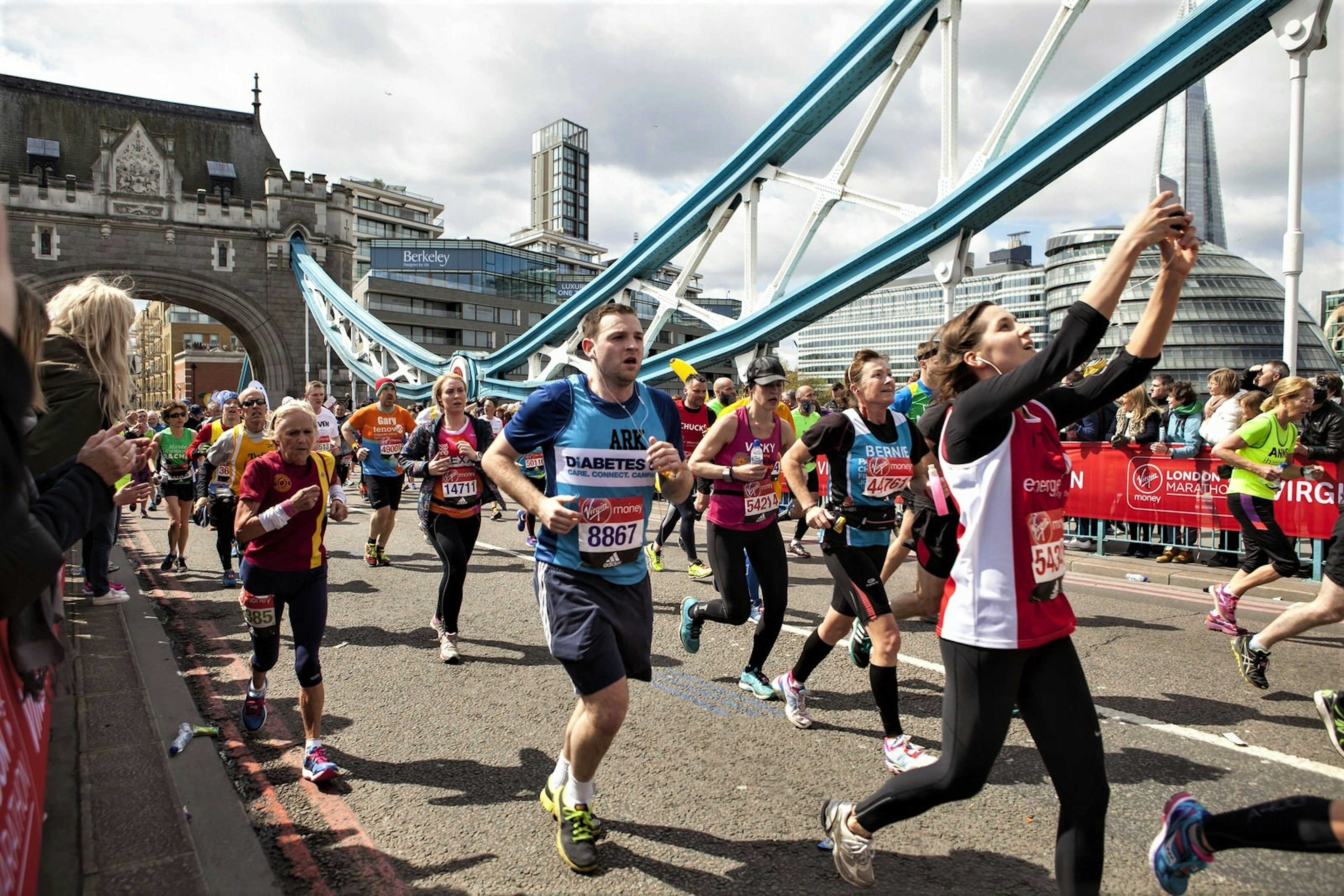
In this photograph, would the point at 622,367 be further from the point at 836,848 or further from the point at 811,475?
the point at 811,475

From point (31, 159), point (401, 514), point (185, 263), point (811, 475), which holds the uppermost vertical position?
point (31, 159)

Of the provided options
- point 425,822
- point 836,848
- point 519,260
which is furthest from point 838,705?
point 519,260

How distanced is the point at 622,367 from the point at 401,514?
12.1 metres

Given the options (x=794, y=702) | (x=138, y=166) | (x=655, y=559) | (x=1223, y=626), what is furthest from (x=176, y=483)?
(x=138, y=166)

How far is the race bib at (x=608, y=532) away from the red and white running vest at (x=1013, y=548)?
120cm

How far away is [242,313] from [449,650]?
4516 centimetres

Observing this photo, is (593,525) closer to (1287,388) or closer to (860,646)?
(860,646)

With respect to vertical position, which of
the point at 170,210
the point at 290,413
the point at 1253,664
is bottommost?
the point at 1253,664

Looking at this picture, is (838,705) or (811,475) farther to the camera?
(811,475)

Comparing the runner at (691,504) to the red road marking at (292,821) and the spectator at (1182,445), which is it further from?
the spectator at (1182,445)

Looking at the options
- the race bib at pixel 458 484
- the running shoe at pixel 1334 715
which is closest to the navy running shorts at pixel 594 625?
the race bib at pixel 458 484

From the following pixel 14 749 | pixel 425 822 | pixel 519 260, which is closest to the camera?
pixel 14 749

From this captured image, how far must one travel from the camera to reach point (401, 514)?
1432cm

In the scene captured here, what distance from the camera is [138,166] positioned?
4488 centimetres
